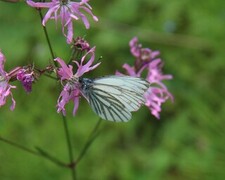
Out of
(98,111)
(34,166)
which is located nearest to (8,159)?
(34,166)

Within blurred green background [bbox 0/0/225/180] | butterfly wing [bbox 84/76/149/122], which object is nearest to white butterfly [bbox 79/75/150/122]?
butterfly wing [bbox 84/76/149/122]

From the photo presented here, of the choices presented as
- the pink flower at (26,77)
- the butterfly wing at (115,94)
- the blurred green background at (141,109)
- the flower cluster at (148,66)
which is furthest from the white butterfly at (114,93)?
the blurred green background at (141,109)

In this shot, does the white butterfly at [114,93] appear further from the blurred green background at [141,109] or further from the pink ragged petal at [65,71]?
the blurred green background at [141,109]

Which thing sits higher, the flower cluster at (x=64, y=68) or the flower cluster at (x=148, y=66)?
the flower cluster at (x=64, y=68)

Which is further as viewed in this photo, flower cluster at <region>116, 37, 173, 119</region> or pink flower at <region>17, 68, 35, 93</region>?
flower cluster at <region>116, 37, 173, 119</region>

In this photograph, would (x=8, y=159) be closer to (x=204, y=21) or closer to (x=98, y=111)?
(x=98, y=111)

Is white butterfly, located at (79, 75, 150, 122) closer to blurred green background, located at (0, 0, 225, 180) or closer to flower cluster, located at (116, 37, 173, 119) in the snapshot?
flower cluster, located at (116, 37, 173, 119)
